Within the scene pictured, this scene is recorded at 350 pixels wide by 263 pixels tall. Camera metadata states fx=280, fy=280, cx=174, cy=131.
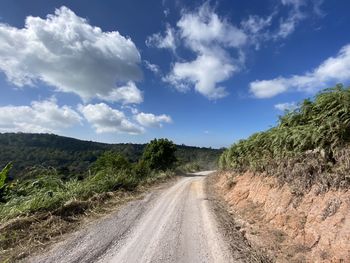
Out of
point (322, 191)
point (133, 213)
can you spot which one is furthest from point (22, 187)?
point (322, 191)

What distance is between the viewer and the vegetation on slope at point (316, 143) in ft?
19.2

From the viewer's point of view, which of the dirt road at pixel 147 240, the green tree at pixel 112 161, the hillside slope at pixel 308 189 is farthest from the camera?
the green tree at pixel 112 161

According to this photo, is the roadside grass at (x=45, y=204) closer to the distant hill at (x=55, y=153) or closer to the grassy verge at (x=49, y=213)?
the grassy verge at (x=49, y=213)

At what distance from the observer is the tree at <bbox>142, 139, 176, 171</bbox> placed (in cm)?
3778

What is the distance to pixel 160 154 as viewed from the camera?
1496 inches

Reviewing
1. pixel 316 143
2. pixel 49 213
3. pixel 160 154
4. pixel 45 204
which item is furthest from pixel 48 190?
pixel 160 154

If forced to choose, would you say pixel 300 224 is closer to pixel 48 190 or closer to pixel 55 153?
pixel 48 190

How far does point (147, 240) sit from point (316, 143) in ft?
15.3

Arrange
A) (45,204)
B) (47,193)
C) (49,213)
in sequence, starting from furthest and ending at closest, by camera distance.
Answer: (47,193)
(45,204)
(49,213)

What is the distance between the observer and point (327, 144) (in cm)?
642

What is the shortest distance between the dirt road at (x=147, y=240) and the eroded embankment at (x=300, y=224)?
104 cm

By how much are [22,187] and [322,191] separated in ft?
31.2

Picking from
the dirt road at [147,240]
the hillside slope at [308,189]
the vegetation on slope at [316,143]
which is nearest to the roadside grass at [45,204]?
the dirt road at [147,240]

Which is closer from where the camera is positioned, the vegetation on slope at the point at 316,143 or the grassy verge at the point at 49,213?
the vegetation on slope at the point at 316,143
